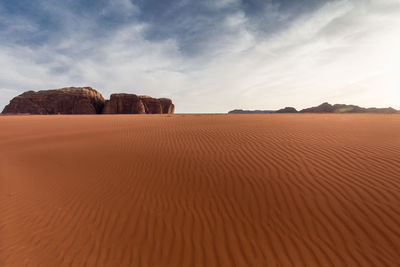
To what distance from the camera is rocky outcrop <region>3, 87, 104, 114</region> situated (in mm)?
57531

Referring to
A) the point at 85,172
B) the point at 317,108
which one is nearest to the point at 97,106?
the point at 85,172

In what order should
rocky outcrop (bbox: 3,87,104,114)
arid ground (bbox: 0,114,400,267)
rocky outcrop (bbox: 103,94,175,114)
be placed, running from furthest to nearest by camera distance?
1. rocky outcrop (bbox: 103,94,175,114)
2. rocky outcrop (bbox: 3,87,104,114)
3. arid ground (bbox: 0,114,400,267)

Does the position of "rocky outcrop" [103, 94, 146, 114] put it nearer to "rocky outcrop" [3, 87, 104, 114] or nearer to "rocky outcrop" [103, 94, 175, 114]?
"rocky outcrop" [103, 94, 175, 114]

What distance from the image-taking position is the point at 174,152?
7.10 metres

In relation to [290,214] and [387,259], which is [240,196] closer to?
[290,214]

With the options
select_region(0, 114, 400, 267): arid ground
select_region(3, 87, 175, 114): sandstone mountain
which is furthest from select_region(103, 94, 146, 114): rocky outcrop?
select_region(0, 114, 400, 267): arid ground

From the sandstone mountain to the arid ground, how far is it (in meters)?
58.7

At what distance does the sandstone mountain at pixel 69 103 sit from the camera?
57.8 meters

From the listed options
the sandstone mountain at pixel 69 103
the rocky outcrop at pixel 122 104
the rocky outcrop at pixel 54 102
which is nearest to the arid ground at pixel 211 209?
the rocky outcrop at pixel 122 104

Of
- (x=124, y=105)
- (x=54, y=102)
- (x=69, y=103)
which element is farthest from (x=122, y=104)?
(x=54, y=102)

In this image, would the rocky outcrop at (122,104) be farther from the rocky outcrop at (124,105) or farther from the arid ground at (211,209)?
the arid ground at (211,209)

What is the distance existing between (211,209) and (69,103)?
69.4 meters

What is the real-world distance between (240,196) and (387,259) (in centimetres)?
230

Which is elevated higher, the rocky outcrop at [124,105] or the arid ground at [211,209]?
the rocky outcrop at [124,105]
